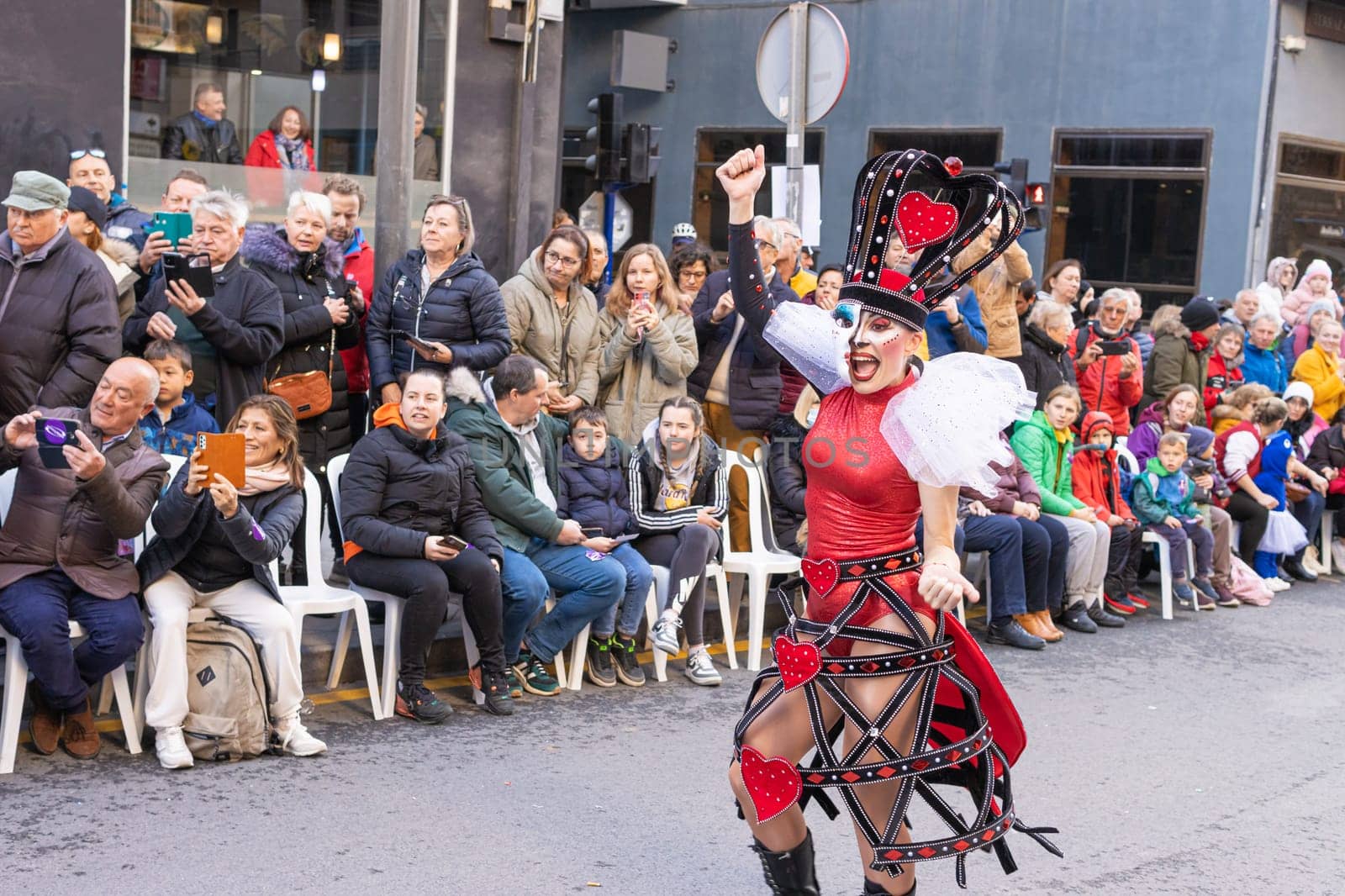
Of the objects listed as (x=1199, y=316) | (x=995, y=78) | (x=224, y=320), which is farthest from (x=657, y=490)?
(x=995, y=78)

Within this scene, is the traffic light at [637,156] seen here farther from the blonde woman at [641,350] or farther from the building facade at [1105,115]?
the building facade at [1105,115]

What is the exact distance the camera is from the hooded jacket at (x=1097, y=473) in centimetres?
1048

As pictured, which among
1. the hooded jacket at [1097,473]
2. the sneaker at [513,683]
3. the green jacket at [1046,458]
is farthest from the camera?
the hooded jacket at [1097,473]

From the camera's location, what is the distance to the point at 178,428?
7.25m

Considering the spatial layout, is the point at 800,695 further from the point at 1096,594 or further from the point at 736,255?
the point at 1096,594

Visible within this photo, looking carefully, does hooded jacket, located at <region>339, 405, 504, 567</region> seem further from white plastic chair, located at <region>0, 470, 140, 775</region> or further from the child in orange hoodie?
the child in orange hoodie

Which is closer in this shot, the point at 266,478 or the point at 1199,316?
the point at 266,478

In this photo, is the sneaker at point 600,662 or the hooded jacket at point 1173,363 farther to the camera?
the hooded jacket at point 1173,363

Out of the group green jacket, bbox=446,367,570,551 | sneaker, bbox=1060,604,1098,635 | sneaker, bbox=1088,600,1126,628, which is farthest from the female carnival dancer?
sneaker, bbox=1088,600,1126,628

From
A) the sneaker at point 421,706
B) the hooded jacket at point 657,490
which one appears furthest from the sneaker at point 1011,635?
the sneaker at point 421,706

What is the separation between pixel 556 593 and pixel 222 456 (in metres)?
2.15

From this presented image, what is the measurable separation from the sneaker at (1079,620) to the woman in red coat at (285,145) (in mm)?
6172

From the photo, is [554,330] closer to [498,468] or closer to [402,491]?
[498,468]

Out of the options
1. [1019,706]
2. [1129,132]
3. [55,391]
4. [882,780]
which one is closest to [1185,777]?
[1019,706]
